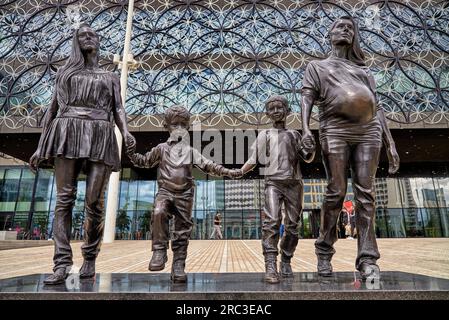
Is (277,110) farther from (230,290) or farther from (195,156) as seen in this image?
(230,290)

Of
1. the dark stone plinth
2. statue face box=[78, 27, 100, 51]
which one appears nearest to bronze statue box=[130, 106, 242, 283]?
the dark stone plinth

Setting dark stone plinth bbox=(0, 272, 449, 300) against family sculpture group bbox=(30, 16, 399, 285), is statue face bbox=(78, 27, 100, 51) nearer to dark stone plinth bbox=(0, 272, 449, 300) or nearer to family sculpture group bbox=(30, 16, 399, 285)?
family sculpture group bbox=(30, 16, 399, 285)

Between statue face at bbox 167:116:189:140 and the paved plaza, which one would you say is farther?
the paved plaza

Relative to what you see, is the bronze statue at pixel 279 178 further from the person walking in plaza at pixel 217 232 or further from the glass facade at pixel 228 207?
the glass facade at pixel 228 207

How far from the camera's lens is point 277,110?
3.51 metres

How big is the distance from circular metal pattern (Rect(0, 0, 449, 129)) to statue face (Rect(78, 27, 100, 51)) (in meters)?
13.9

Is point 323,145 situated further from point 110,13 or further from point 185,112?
point 110,13

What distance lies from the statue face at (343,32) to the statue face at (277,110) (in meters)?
0.95

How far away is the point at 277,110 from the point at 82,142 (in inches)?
78.5

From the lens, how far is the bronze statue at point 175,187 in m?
3.03

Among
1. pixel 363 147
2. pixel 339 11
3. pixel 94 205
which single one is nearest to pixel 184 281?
pixel 94 205

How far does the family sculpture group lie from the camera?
10.2 feet
